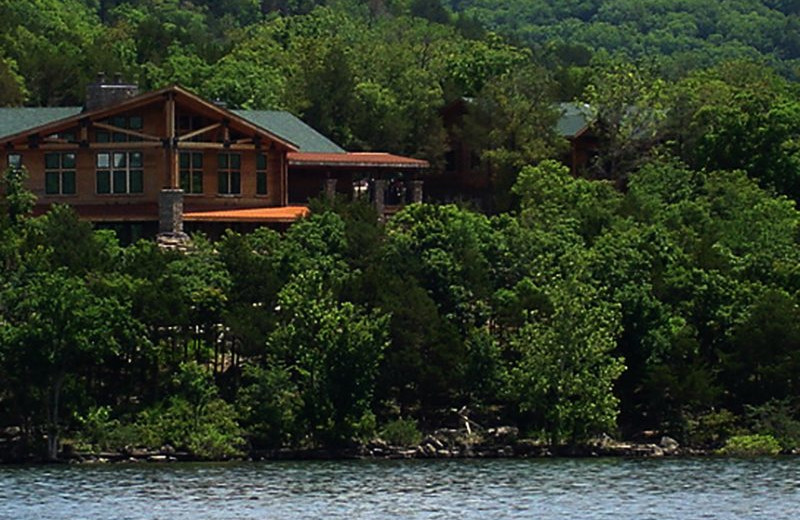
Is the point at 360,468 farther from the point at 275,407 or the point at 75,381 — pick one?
the point at 75,381

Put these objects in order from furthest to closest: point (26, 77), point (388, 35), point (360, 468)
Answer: point (388, 35), point (26, 77), point (360, 468)

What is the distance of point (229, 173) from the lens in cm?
9181

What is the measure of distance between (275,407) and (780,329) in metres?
16.7

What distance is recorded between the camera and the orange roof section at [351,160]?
308ft

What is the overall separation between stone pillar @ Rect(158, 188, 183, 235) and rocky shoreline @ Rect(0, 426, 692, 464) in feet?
65.0

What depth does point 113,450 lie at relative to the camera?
69.2 m

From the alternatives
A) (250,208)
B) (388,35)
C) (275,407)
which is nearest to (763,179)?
(250,208)

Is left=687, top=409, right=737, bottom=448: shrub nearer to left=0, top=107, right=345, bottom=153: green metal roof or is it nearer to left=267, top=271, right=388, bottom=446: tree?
left=267, top=271, right=388, bottom=446: tree

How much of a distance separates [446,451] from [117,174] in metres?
24.7

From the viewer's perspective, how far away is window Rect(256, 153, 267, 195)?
92625mm

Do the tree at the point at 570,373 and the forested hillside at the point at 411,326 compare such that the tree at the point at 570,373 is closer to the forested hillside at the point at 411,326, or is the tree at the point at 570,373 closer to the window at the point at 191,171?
the forested hillside at the point at 411,326

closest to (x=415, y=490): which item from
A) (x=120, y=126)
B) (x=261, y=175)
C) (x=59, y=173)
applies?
(x=120, y=126)

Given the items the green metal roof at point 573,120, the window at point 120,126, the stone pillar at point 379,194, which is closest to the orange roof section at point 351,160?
the stone pillar at point 379,194

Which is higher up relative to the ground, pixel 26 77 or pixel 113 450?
pixel 26 77
